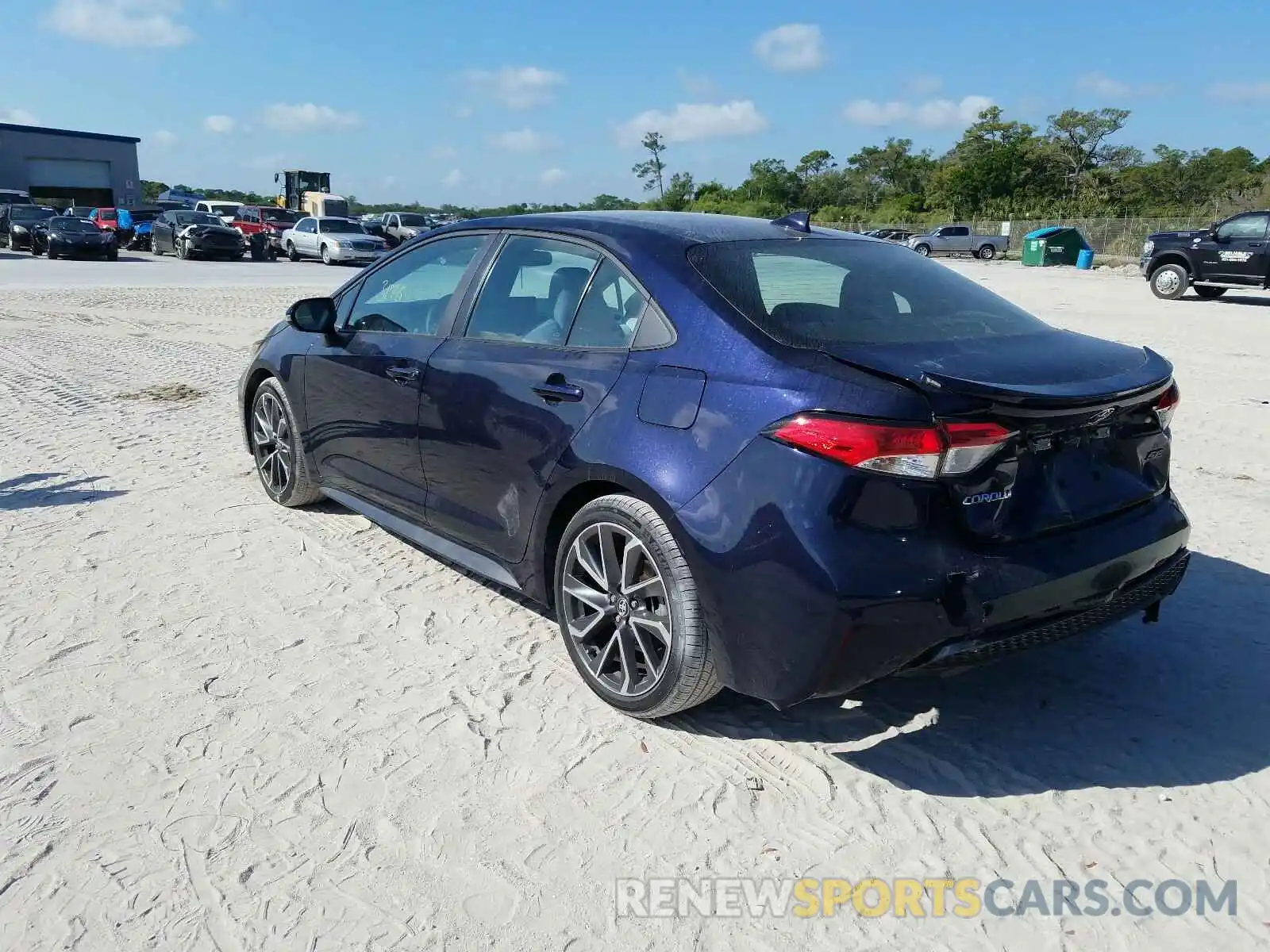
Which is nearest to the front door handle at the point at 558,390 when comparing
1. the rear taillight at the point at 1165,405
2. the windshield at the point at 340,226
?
the rear taillight at the point at 1165,405

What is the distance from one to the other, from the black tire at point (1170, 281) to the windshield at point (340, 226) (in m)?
24.4

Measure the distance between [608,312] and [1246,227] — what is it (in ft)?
71.8

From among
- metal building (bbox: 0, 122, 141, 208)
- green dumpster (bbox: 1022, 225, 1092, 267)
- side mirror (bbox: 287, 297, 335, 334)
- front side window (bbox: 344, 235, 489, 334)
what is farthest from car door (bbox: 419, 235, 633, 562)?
metal building (bbox: 0, 122, 141, 208)

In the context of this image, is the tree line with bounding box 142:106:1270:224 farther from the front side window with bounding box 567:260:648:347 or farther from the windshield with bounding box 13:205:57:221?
the front side window with bounding box 567:260:648:347

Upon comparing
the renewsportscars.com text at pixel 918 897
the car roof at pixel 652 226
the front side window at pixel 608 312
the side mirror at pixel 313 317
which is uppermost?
the car roof at pixel 652 226

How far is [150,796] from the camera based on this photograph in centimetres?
295

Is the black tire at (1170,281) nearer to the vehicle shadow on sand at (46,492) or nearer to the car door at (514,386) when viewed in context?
the car door at (514,386)

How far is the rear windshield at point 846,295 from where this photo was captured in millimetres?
3227

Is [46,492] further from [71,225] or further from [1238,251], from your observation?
[71,225]

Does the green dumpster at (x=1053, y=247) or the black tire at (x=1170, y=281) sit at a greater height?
the green dumpster at (x=1053, y=247)

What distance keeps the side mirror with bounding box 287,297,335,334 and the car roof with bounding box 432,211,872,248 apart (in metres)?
1.04

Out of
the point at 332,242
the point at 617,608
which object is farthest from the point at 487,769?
the point at 332,242

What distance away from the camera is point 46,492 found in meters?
5.85

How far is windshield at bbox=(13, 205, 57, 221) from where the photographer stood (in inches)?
1336
